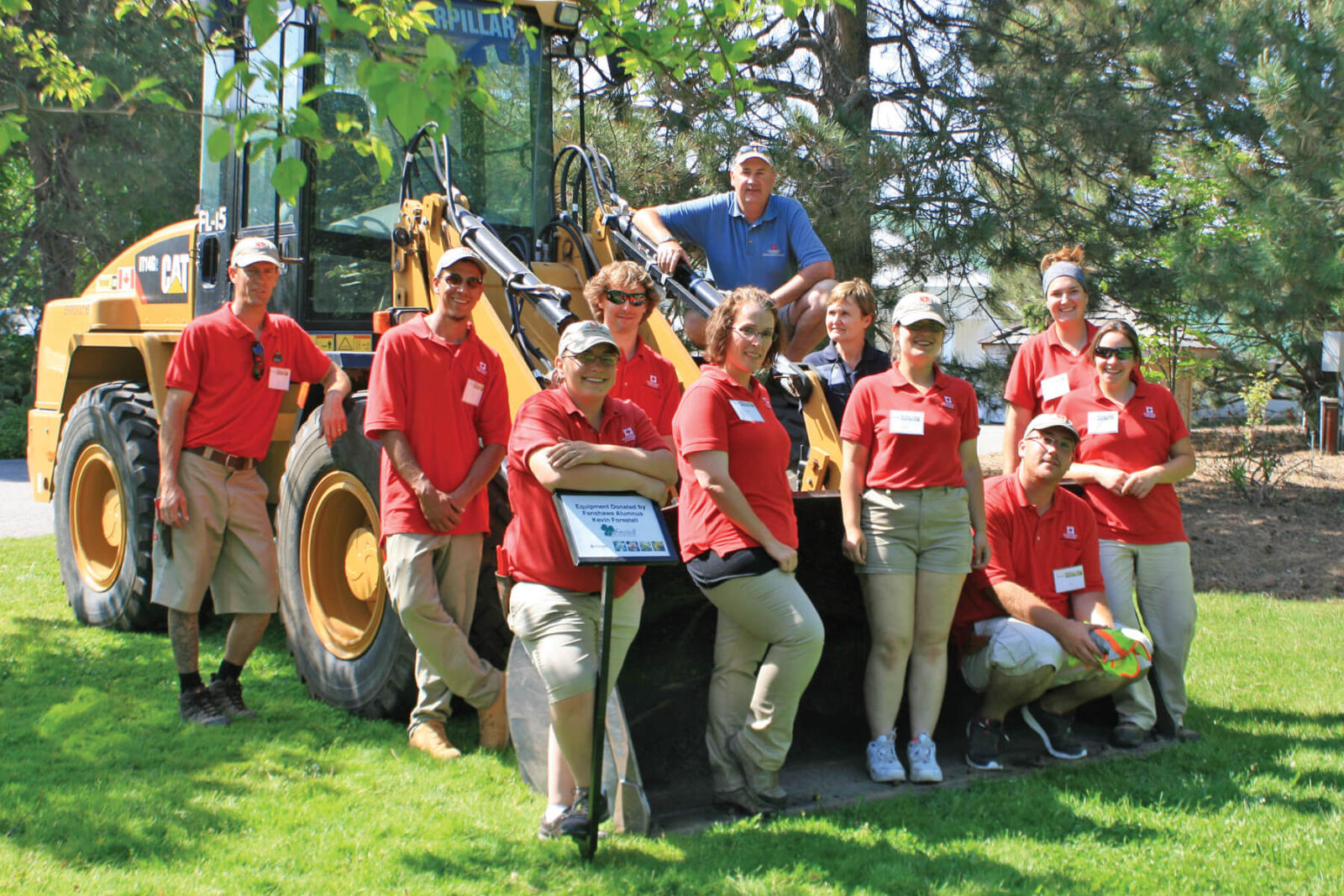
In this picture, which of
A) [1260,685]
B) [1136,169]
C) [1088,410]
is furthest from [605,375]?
[1136,169]

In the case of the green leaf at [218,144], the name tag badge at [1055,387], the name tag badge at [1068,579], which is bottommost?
A: the name tag badge at [1068,579]

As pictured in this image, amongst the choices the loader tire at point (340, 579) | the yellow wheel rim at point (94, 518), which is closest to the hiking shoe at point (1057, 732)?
the loader tire at point (340, 579)

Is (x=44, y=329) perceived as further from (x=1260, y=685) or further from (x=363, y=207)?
(x=1260, y=685)

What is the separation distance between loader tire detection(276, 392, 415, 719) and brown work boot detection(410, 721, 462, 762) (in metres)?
0.25

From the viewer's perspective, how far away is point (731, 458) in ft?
14.0

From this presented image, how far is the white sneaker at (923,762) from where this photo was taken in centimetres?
467

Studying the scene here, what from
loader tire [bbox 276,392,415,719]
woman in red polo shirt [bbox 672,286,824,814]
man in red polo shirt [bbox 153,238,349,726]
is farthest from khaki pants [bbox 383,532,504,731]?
woman in red polo shirt [bbox 672,286,824,814]

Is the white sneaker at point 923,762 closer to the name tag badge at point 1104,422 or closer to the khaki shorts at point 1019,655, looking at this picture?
the khaki shorts at point 1019,655

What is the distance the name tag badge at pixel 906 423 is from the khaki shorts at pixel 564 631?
51.3 inches

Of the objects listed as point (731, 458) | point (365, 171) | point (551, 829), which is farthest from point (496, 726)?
point (365, 171)

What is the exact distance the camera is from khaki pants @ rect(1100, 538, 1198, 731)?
5375mm

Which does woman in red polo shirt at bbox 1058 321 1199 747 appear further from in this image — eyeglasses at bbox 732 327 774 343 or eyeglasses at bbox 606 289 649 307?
eyeglasses at bbox 606 289 649 307

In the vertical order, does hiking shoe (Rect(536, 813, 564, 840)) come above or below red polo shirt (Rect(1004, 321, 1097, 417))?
below

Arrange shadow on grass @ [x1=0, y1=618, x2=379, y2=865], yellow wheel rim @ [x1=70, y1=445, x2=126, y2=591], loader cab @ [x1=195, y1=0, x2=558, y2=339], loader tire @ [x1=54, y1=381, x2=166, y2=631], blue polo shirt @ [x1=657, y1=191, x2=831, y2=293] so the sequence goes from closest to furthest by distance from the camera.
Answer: shadow on grass @ [x1=0, y1=618, x2=379, y2=865], blue polo shirt @ [x1=657, y1=191, x2=831, y2=293], loader cab @ [x1=195, y1=0, x2=558, y2=339], loader tire @ [x1=54, y1=381, x2=166, y2=631], yellow wheel rim @ [x1=70, y1=445, x2=126, y2=591]
